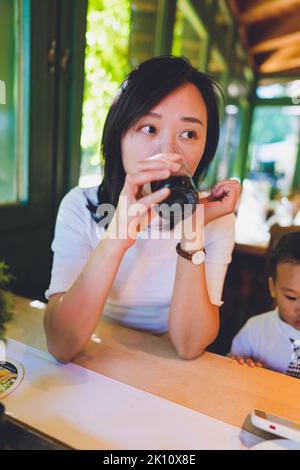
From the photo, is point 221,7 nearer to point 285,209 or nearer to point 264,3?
point 264,3

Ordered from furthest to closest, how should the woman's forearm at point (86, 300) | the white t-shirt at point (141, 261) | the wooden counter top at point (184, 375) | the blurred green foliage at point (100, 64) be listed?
the blurred green foliage at point (100, 64)
the white t-shirt at point (141, 261)
the woman's forearm at point (86, 300)
the wooden counter top at point (184, 375)

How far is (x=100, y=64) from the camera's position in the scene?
1.85 metres

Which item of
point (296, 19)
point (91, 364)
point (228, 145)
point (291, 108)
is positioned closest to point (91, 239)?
point (91, 364)

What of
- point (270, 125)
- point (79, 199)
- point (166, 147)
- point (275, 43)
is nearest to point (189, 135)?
point (166, 147)

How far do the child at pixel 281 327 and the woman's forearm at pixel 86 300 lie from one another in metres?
0.52

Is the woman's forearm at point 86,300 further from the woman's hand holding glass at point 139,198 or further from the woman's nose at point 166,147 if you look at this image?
the woman's nose at point 166,147

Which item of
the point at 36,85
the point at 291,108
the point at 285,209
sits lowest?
→ the point at 285,209

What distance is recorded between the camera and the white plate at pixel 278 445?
1.98 feet

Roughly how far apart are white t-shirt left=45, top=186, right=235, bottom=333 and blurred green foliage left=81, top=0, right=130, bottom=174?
628 millimetres

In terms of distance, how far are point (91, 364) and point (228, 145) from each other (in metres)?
5.99

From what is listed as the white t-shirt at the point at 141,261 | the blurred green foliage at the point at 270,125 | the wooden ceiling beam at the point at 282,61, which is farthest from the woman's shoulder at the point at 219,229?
the blurred green foliage at the point at 270,125

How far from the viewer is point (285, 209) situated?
4.57 metres

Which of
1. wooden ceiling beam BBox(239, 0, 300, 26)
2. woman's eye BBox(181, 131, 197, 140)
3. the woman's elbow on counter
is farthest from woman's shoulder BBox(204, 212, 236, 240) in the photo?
wooden ceiling beam BBox(239, 0, 300, 26)

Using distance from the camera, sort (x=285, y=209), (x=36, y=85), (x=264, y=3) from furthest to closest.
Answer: (x=264, y=3), (x=285, y=209), (x=36, y=85)
